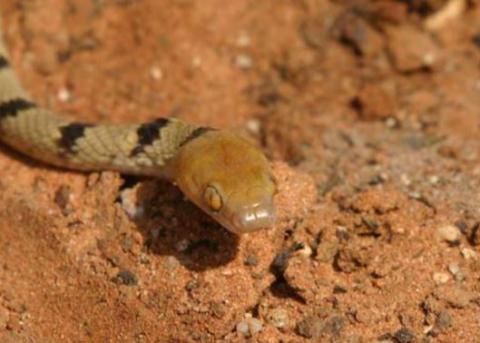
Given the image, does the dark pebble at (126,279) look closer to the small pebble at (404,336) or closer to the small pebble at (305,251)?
the small pebble at (305,251)

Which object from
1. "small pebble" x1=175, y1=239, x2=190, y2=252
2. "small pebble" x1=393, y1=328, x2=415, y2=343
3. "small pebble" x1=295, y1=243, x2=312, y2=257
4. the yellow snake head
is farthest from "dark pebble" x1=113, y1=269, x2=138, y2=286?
"small pebble" x1=393, y1=328, x2=415, y2=343

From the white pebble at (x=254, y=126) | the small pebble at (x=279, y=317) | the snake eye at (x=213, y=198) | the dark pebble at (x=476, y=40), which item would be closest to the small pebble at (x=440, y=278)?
the small pebble at (x=279, y=317)

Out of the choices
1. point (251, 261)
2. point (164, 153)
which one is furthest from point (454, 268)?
point (164, 153)

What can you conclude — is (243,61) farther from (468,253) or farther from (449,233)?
(468,253)

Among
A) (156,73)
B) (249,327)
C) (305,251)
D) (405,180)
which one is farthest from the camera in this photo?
(156,73)

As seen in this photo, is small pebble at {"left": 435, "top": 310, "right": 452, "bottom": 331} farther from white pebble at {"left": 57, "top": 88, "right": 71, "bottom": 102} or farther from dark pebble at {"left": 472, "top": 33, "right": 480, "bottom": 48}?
white pebble at {"left": 57, "top": 88, "right": 71, "bottom": 102}
